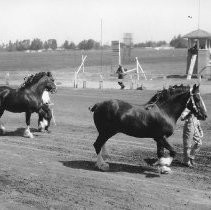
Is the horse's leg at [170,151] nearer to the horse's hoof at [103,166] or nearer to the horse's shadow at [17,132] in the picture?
the horse's hoof at [103,166]

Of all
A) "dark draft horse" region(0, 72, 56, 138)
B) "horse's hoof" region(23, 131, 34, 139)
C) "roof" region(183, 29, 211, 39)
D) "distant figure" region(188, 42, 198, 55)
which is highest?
"roof" region(183, 29, 211, 39)

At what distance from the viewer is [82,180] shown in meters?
11.0

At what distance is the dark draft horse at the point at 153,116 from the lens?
11.7 metres

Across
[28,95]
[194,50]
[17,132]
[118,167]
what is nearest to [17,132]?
[17,132]

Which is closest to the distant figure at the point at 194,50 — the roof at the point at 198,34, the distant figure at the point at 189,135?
the roof at the point at 198,34

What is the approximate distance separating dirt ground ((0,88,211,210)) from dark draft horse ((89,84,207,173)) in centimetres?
72

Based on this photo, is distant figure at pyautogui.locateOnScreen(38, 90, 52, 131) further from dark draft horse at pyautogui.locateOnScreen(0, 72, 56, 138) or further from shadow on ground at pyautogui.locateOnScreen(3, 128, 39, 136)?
dark draft horse at pyautogui.locateOnScreen(0, 72, 56, 138)

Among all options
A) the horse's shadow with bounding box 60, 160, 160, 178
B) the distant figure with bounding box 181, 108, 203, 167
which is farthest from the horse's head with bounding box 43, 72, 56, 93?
the distant figure with bounding box 181, 108, 203, 167

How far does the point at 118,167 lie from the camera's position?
1243 centimetres

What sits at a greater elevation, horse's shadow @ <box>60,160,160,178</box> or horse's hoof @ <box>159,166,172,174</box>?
horse's hoof @ <box>159,166,172,174</box>

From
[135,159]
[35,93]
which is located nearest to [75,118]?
[35,93]

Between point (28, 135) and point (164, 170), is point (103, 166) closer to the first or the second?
point (164, 170)

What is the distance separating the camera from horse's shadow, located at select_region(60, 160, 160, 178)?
39.0 ft

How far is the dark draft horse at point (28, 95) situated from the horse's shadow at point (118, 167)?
450 centimetres
